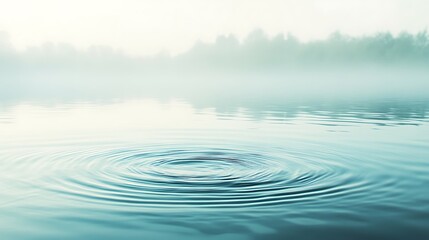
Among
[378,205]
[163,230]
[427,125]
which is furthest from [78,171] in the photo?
[427,125]

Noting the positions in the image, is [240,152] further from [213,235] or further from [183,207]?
[213,235]

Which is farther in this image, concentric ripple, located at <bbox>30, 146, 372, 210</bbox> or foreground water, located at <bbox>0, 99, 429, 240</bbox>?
concentric ripple, located at <bbox>30, 146, 372, 210</bbox>

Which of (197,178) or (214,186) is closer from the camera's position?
(214,186)

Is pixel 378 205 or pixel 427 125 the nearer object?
pixel 378 205

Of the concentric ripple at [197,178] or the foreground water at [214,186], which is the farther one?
the concentric ripple at [197,178]
